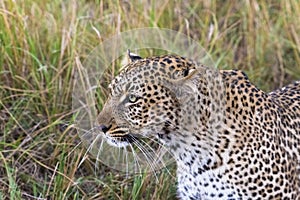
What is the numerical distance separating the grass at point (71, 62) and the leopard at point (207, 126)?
0.86m

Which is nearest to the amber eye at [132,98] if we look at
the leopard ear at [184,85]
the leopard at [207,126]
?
the leopard at [207,126]

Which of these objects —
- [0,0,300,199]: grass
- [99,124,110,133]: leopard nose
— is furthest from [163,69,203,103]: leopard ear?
[0,0,300,199]: grass

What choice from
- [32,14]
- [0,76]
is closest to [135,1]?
[32,14]

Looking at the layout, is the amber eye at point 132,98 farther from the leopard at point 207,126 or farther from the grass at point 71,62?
the grass at point 71,62

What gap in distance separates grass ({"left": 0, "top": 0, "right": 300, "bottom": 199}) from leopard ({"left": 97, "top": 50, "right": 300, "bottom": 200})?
86cm

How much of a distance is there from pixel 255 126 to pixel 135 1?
8.34 ft

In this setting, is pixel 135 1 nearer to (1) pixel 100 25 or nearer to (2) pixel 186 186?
Result: (1) pixel 100 25

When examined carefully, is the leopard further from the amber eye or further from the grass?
the grass

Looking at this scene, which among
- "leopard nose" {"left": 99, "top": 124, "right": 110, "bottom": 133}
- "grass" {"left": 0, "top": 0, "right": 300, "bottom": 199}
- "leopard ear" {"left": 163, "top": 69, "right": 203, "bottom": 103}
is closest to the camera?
"leopard ear" {"left": 163, "top": 69, "right": 203, "bottom": 103}

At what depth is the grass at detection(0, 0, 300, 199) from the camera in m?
5.50

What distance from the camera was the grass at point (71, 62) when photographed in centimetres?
550

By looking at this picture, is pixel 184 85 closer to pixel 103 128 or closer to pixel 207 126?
pixel 207 126

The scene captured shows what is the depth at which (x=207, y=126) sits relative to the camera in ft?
14.8

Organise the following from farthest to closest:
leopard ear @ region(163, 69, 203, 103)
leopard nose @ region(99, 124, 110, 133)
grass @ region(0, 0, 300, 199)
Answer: grass @ region(0, 0, 300, 199), leopard nose @ region(99, 124, 110, 133), leopard ear @ region(163, 69, 203, 103)
